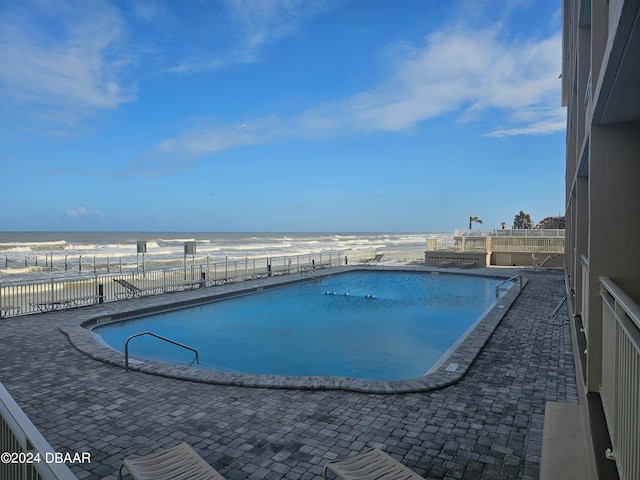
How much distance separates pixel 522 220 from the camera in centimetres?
6781

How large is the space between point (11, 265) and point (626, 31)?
127 feet

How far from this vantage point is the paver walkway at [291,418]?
151 inches

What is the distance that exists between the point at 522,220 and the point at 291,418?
234ft

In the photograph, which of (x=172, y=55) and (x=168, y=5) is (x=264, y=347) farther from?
(x=172, y=55)

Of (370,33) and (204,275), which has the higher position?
(370,33)

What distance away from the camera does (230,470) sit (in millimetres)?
3701

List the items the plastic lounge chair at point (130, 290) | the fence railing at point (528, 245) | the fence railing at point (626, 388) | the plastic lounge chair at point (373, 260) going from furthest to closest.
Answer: the plastic lounge chair at point (373, 260) → the fence railing at point (528, 245) → the plastic lounge chair at point (130, 290) → the fence railing at point (626, 388)

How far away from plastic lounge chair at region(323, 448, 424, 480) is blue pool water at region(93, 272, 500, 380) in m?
4.67

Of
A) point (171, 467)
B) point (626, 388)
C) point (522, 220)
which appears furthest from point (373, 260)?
point (522, 220)

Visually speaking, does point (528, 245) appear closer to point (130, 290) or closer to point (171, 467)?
point (130, 290)

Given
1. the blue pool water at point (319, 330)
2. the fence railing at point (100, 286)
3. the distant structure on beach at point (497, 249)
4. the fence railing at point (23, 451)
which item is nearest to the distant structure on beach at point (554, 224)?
the distant structure on beach at point (497, 249)

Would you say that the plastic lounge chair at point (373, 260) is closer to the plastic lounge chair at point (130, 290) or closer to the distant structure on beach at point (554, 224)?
the plastic lounge chair at point (130, 290)

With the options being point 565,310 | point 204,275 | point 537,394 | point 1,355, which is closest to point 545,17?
point 565,310

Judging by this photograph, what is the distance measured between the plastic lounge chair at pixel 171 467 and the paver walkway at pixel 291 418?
22.4 inches
